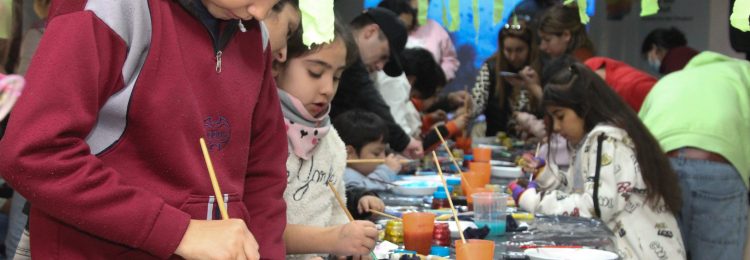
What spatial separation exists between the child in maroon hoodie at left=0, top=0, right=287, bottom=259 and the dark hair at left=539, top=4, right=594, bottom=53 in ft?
14.3

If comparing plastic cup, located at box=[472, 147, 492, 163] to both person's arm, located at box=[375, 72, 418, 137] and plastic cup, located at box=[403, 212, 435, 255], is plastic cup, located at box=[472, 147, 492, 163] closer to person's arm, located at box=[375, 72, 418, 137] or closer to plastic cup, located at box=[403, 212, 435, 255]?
person's arm, located at box=[375, 72, 418, 137]

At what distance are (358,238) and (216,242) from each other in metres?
0.84

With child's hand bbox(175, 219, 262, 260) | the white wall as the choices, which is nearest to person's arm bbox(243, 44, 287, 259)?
child's hand bbox(175, 219, 262, 260)

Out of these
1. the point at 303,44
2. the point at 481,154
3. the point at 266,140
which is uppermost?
the point at 303,44

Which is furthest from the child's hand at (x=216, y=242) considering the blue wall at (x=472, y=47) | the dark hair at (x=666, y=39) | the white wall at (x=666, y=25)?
Answer: the blue wall at (x=472, y=47)

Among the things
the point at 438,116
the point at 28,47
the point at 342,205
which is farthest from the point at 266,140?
the point at 438,116

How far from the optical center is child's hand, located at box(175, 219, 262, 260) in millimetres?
1390

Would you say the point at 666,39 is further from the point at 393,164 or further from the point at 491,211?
the point at 491,211

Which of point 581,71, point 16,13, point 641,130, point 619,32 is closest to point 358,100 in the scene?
point 581,71

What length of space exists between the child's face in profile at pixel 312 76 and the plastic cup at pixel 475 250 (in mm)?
606

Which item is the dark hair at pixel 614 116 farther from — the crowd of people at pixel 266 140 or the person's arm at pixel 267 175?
the person's arm at pixel 267 175

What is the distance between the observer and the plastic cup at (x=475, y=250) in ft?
6.56

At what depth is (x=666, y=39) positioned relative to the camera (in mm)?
7086

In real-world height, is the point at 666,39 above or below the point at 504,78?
above
